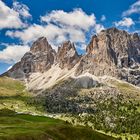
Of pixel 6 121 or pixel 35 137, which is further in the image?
pixel 6 121

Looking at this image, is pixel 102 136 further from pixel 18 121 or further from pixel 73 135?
pixel 18 121

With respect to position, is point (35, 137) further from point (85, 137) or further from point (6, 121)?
point (6, 121)

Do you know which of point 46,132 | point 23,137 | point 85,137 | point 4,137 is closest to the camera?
point 4,137

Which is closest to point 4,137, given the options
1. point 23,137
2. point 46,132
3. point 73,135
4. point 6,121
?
point 23,137

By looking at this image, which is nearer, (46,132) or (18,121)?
(46,132)

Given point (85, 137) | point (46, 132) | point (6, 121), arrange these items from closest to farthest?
point (46, 132) → point (85, 137) → point (6, 121)

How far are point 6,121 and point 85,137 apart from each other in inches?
1851

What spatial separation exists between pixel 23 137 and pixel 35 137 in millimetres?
6782

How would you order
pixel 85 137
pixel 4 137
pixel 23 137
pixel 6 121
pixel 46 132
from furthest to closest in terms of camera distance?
pixel 6 121
pixel 85 137
pixel 46 132
pixel 23 137
pixel 4 137

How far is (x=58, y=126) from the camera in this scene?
176 meters

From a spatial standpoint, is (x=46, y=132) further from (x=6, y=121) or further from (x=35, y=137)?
(x=6, y=121)

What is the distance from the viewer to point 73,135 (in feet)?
561

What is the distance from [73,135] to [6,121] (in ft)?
140

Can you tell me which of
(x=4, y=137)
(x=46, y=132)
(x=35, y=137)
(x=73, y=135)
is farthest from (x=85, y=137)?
(x=4, y=137)
